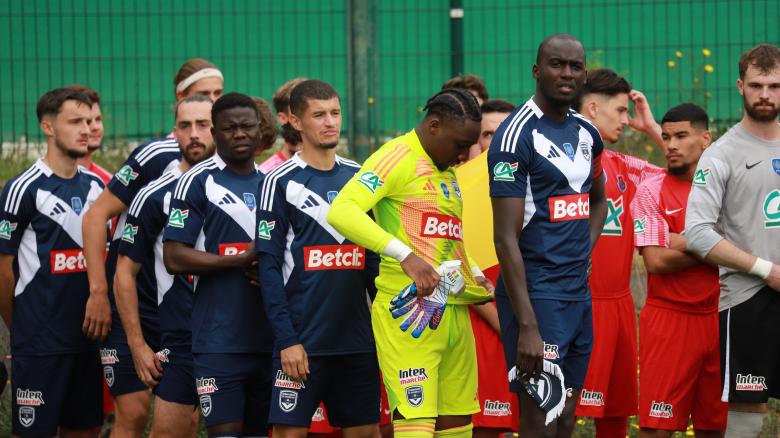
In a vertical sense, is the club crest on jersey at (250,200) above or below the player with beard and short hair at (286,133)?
below

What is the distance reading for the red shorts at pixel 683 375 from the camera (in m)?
7.40

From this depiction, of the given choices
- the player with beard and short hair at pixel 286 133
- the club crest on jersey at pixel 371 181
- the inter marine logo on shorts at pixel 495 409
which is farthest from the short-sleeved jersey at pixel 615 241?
the player with beard and short hair at pixel 286 133

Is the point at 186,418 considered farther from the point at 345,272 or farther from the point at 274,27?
the point at 274,27

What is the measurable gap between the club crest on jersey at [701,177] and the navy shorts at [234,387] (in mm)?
2627

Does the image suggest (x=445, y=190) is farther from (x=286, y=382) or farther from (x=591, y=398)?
(x=591, y=398)

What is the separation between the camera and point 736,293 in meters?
6.98

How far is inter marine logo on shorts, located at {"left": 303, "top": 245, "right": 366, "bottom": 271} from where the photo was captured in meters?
6.64

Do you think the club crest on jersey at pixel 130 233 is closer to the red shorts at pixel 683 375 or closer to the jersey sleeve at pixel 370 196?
the jersey sleeve at pixel 370 196

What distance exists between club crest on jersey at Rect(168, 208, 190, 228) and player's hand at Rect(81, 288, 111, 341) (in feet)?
2.89

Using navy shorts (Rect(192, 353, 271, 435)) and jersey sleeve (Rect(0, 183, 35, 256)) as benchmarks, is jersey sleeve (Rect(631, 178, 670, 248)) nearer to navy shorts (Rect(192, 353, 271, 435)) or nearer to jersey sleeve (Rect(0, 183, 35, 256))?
navy shorts (Rect(192, 353, 271, 435))

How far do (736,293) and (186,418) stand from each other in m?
3.26

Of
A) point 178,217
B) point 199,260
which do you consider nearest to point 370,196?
point 199,260

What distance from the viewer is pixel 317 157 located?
6.85 m

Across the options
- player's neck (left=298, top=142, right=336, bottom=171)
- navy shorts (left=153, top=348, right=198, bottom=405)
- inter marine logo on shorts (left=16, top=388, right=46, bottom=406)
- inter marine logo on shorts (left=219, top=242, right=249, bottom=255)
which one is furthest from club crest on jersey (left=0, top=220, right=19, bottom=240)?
player's neck (left=298, top=142, right=336, bottom=171)
